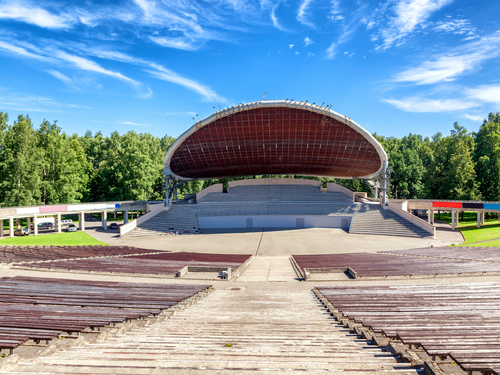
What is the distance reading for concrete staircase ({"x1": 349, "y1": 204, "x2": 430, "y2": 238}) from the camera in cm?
3938

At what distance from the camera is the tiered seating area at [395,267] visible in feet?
59.2

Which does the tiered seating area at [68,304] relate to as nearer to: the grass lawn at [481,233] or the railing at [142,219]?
the railing at [142,219]

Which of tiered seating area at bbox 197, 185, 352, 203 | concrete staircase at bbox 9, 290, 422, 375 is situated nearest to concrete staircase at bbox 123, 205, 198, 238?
tiered seating area at bbox 197, 185, 352, 203

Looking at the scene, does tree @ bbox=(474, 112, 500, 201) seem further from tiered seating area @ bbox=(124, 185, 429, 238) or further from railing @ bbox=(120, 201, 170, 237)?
railing @ bbox=(120, 201, 170, 237)

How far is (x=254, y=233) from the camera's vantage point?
42.9 metres

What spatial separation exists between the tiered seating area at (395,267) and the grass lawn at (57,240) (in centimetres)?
3003

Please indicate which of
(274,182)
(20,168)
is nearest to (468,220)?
(274,182)

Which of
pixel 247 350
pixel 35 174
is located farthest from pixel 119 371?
pixel 35 174

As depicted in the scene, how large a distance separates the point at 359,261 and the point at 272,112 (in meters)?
30.3

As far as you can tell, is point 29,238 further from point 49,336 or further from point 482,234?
point 482,234

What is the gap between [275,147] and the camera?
55.1m

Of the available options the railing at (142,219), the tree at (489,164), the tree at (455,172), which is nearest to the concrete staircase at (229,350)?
the railing at (142,219)

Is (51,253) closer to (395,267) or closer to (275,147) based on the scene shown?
(395,267)

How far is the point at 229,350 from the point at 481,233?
48652 millimetres
